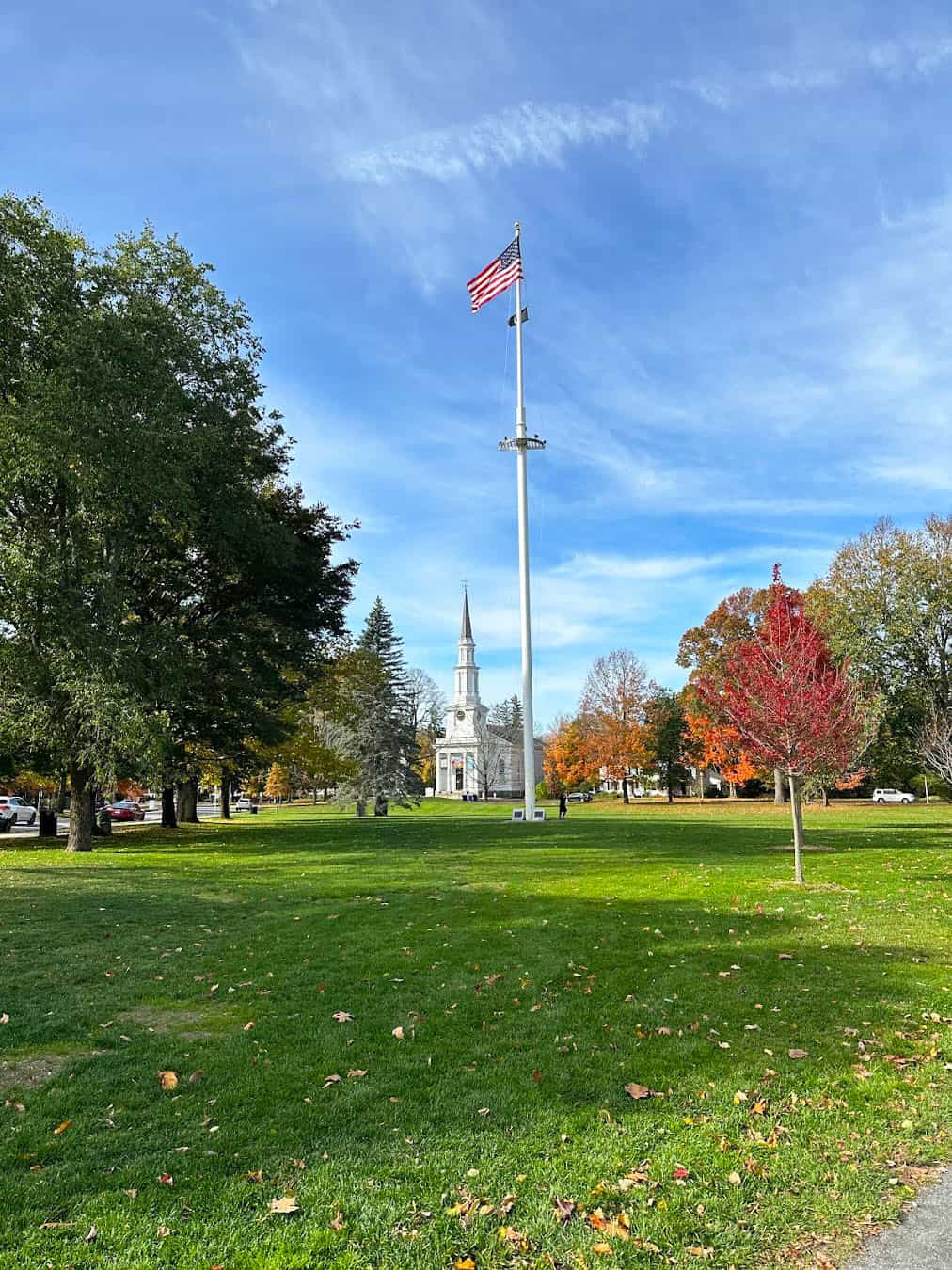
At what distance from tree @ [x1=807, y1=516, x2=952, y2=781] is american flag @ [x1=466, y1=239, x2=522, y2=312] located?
16379 millimetres

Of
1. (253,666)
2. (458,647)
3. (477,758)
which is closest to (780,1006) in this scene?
(253,666)

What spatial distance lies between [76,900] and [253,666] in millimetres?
11684

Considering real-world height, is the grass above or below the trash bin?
above

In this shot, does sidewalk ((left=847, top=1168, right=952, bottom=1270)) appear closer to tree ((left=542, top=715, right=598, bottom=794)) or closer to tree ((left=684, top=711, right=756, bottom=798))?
tree ((left=684, top=711, right=756, bottom=798))

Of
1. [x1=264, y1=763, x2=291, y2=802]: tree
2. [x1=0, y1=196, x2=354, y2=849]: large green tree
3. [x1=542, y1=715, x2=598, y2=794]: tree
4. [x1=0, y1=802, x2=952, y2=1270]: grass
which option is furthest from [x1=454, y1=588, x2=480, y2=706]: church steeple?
[x1=0, y1=802, x2=952, y2=1270]: grass

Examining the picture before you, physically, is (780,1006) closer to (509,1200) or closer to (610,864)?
(509,1200)

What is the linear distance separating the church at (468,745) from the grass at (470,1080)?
263ft

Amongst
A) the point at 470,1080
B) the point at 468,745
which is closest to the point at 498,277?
the point at 470,1080

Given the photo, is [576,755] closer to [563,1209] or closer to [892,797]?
[892,797]

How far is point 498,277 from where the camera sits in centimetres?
2833

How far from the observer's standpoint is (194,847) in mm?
21156

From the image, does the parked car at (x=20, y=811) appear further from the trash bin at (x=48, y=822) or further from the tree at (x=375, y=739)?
the tree at (x=375, y=739)

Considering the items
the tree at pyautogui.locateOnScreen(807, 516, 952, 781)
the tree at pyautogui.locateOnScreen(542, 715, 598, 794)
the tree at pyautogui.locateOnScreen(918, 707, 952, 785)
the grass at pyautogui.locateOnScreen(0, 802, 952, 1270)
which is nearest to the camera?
the grass at pyautogui.locateOnScreen(0, 802, 952, 1270)

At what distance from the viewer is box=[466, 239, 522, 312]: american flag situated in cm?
2791
